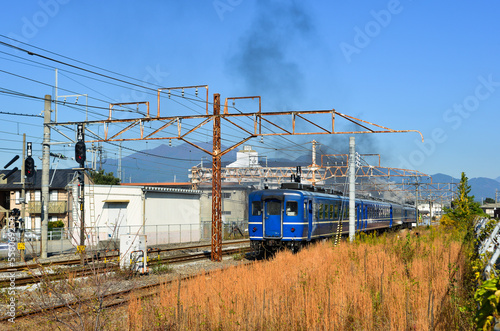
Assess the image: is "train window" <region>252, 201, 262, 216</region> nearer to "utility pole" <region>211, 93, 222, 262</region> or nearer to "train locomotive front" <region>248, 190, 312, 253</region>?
"train locomotive front" <region>248, 190, 312, 253</region>

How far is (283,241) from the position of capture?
20844 millimetres

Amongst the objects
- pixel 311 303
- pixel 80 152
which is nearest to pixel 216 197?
pixel 80 152

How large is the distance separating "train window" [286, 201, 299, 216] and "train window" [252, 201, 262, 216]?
1.34 m

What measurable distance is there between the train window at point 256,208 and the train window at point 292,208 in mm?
1339

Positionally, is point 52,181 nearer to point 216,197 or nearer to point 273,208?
point 216,197

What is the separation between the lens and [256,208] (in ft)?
70.9

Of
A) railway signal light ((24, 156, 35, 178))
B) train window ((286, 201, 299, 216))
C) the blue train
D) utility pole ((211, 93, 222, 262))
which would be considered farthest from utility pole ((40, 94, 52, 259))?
train window ((286, 201, 299, 216))

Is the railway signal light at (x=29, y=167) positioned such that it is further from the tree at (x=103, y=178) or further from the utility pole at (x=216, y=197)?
the tree at (x=103, y=178)

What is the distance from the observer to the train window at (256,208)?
21.5m

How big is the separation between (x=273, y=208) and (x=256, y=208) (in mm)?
849

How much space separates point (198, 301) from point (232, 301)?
664 mm

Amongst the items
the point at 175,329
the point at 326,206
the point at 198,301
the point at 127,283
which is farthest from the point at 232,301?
the point at 326,206

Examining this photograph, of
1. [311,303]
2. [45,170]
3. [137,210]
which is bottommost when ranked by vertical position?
[311,303]

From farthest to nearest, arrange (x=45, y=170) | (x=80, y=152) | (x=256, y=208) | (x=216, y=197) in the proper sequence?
(x=45, y=170), (x=80, y=152), (x=256, y=208), (x=216, y=197)
